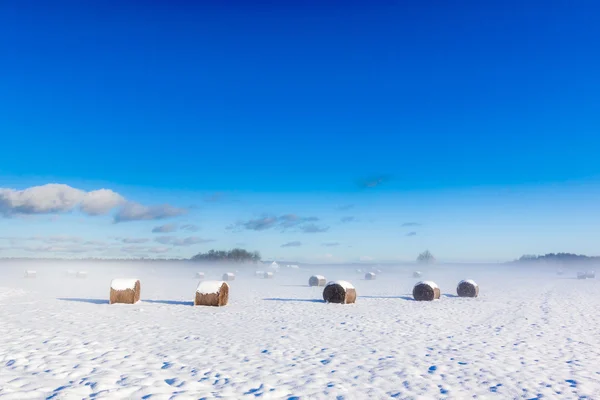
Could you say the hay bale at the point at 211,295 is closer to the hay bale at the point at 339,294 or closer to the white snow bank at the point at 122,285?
the white snow bank at the point at 122,285

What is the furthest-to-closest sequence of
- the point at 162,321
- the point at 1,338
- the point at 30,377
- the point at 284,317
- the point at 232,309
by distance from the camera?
the point at 232,309, the point at 284,317, the point at 162,321, the point at 1,338, the point at 30,377

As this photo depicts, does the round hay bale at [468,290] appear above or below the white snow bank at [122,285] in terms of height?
below

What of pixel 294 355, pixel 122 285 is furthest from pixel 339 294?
pixel 294 355

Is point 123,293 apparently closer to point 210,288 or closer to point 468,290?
point 210,288

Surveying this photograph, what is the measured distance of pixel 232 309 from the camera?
2211 cm

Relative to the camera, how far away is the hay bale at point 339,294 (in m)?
25.0

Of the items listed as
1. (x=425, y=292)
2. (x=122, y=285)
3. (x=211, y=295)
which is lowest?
(x=425, y=292)

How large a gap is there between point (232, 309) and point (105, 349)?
10.5 meters

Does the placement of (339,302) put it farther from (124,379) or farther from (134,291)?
(124,379)

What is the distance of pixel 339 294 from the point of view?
2511 centimetres

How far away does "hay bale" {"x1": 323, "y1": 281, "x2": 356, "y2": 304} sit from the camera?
24984 mm

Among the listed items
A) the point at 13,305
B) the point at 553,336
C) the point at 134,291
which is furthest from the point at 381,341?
the point at 13,305

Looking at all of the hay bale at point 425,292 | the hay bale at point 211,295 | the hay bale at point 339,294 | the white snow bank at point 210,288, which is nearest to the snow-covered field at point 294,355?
the hay bale at point 211,295

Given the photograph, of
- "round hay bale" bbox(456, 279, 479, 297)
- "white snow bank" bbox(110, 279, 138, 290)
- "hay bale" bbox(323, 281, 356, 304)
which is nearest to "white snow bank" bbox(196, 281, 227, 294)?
"white snow bank" bbox(110, 279, 138, 290)
